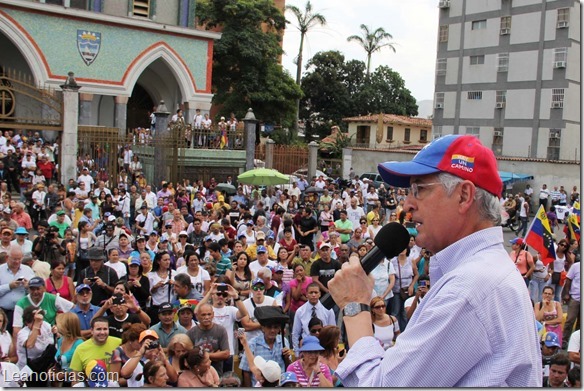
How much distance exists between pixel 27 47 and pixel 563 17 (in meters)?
29.1

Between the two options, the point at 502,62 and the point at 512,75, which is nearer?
the point at 512,75

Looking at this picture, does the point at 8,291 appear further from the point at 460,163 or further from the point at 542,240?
the point at 542,240

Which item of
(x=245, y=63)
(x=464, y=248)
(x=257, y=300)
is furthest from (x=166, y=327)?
(x=245, y=63)

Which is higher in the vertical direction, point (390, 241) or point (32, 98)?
point (32, 98)

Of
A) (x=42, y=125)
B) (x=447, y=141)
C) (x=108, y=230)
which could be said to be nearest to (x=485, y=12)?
(x=42, y=125)

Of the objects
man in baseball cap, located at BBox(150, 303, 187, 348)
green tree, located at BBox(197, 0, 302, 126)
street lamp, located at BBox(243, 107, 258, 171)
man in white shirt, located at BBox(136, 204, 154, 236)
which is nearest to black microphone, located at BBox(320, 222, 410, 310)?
man in baseball cap, located at BBox(150, 303, 187, 348)

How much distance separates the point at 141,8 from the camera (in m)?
29.1

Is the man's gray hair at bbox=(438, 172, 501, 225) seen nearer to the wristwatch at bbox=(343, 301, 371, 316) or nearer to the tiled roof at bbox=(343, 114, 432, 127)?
the wristwatch at bbox=(343, 301, 371, 316)

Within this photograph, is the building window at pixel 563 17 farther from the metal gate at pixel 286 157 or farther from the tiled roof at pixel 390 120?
the metal gate at pixel 286 157

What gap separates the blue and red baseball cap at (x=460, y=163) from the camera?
76.7 inches

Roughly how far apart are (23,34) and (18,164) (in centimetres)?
961

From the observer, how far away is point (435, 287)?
180cm

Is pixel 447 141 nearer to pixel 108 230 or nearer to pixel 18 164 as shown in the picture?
pixel 108 230

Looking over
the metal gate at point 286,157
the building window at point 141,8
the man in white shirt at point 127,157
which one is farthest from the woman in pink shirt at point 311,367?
the building window at point 141,8
